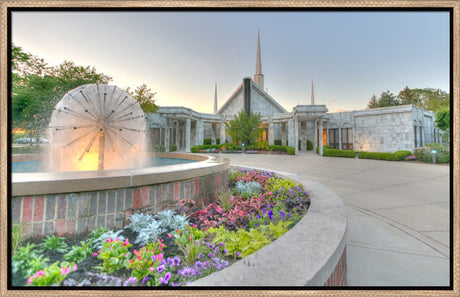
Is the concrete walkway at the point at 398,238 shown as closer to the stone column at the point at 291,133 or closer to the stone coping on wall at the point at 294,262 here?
the stone coping on wall at the point at 294,262

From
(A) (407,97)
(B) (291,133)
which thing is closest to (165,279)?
(B) (291,133)

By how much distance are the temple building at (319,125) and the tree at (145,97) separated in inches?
276

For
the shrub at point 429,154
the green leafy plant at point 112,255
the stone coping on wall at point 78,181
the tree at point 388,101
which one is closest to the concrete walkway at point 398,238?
the green leafy plant at point 112,255

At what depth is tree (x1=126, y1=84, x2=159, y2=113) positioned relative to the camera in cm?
3203

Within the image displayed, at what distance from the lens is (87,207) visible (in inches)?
85.2

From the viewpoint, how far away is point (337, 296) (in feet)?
4.50

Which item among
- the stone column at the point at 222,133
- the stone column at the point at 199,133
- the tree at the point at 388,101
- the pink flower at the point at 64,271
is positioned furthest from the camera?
the tree at the point at 388,101

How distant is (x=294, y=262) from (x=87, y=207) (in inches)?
88.8

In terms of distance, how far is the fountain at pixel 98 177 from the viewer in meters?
1.96

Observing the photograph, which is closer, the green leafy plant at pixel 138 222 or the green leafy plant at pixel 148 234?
the green leafy plant at pixel 148 234

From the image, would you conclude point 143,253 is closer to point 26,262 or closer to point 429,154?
point 26,262

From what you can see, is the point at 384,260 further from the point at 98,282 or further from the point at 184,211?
the point at 98,282

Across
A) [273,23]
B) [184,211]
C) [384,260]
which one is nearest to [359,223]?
[384,260]

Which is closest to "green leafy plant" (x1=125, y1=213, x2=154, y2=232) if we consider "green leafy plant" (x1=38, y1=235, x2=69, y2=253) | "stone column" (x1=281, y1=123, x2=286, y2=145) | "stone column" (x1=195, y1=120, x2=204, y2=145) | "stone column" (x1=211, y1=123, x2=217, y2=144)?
"green leafy plant" (x1=38, y1=235, x2=69, y2=253)
